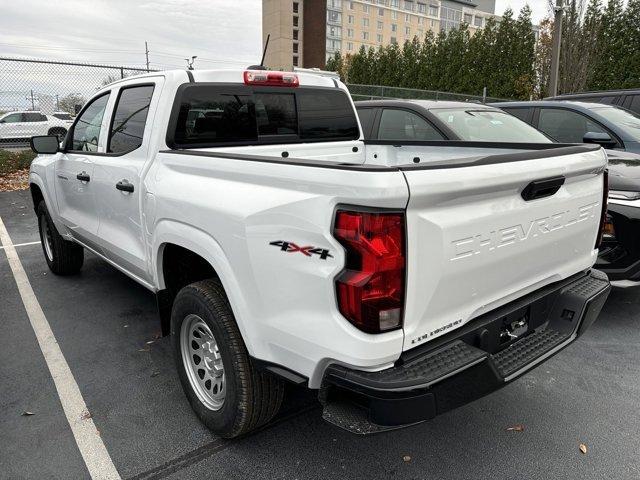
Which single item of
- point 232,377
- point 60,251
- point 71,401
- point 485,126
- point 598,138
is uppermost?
point 485,126

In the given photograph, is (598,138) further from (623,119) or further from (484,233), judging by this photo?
(484,233)

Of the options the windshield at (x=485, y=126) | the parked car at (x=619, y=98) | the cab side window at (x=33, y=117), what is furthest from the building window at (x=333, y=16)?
the windshield at (x=485, y=126)

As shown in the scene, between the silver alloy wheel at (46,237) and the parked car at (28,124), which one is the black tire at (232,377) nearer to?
the silver alloy wheel at (46,237)

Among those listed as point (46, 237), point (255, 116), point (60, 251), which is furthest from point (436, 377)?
point (46, 237)

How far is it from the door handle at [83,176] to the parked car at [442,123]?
122 inches

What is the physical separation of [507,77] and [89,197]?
86.4 feet

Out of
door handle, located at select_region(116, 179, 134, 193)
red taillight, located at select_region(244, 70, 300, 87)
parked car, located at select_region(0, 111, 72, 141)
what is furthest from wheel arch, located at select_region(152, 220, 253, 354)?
parked car, located at select_region(0, 111, 72, 141)

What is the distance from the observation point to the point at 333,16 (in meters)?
90.2

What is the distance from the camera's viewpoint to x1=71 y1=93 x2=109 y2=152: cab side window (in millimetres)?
4020

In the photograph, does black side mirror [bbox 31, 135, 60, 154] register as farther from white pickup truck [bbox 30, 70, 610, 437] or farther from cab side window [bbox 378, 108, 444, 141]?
cab side window [bbox 378, 108, 444, 141]

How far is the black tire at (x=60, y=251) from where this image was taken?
521cm

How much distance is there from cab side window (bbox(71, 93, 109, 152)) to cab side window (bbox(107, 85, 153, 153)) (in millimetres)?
309

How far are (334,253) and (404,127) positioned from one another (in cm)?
447

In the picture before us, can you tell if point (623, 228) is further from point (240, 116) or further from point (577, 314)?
point (240, 116)
